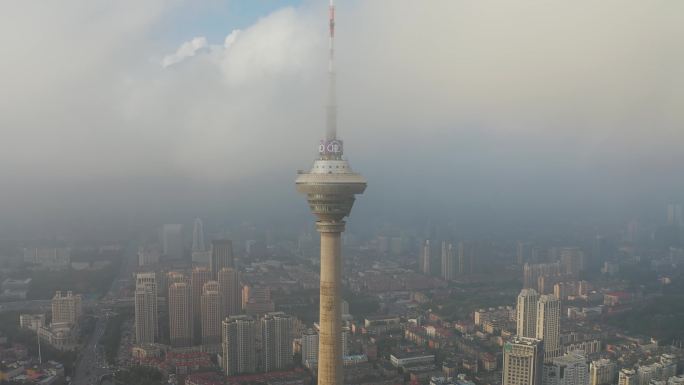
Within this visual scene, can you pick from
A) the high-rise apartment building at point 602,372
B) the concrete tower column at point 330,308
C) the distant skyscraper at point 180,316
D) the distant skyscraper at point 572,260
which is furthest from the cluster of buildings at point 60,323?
the distant skyscraper at point 572,260

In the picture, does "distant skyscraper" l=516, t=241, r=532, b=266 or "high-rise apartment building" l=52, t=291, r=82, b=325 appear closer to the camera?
"high-rise apartment building" l=52, t=291, r=82, b=325

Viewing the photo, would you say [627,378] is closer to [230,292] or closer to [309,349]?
[309,349]

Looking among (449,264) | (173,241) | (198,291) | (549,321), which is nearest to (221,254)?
(173,241)

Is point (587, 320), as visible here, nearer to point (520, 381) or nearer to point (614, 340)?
point (614, 340)

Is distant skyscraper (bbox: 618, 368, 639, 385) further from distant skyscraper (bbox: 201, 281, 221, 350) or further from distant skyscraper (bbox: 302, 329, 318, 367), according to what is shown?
distant skyscraper (bbox: 201, 281, 221, 350)

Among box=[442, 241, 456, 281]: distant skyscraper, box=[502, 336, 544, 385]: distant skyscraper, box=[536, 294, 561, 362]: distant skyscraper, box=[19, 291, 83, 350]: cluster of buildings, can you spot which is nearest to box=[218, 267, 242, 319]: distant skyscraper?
box=[19, 291, 83, 350]: cluster of buildings

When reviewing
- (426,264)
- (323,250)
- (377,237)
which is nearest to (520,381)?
(323,250)
